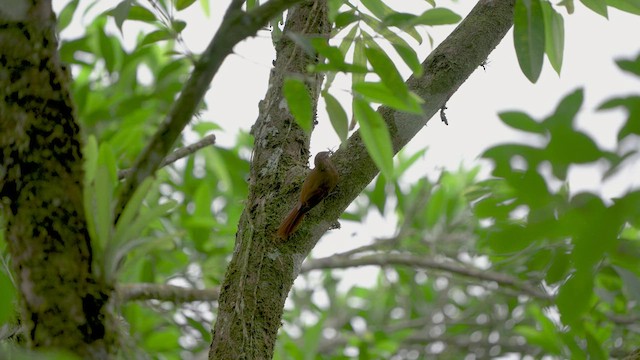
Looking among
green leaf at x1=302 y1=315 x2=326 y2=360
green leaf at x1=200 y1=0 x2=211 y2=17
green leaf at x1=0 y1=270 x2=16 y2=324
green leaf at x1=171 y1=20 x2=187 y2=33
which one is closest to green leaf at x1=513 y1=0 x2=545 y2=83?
green leaf at x1=171 y1=20 x2=187 y2=33

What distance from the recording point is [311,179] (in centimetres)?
116

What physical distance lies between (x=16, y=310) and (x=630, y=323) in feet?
5.01

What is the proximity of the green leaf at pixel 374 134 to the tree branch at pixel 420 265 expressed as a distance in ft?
3.28

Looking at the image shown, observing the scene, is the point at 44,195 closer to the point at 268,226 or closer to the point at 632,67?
the point at 268,226

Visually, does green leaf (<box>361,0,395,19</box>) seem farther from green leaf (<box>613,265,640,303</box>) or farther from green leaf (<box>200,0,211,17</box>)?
green leaf (<box>200,0,211,17</box>)

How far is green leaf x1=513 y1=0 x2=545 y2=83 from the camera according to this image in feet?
3.40

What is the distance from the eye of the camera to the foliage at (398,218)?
0.71 metres

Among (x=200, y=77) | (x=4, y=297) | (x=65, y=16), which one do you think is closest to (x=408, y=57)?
→ (x=200, y=77)

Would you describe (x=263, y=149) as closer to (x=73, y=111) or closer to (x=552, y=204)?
(x=73, y=111)

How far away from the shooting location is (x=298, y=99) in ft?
3.06

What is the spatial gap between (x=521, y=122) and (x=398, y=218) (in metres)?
1.87

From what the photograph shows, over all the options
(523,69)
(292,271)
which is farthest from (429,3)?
(292,271)

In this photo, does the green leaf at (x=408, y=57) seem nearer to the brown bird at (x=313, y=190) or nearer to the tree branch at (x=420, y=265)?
the brown bird at (x=313, y=190)

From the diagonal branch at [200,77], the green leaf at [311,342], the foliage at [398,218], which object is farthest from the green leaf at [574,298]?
the green leaf at [311,342]
